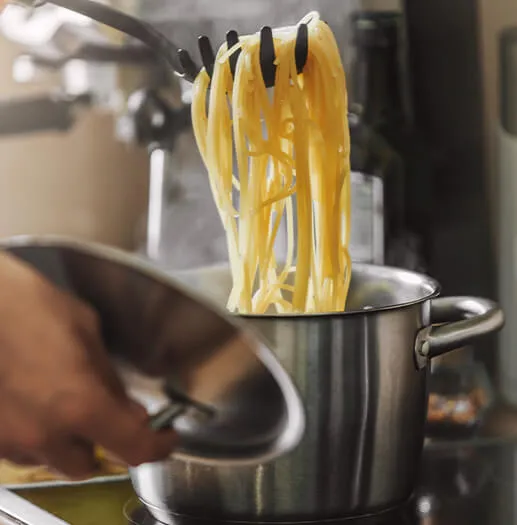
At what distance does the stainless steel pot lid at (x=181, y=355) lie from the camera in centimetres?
51

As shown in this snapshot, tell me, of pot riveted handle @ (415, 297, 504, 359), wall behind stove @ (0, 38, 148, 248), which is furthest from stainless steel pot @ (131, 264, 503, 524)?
wall behind stove @ (0, 38, 148, 248)

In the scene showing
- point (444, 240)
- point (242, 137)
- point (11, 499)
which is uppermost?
point (242, 137)

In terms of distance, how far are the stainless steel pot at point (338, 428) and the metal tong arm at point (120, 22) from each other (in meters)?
0.23

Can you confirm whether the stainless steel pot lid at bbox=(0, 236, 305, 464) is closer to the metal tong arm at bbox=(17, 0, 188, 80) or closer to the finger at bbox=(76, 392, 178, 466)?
the finger at bbox=(76, 392, 178, 466)

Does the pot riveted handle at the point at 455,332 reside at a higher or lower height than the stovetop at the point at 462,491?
higher

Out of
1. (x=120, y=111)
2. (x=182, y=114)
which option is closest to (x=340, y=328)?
(x=182, y=114)

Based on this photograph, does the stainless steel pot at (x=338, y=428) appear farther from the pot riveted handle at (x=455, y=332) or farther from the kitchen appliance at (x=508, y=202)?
the kitchen appliance at (x=508, y=202)

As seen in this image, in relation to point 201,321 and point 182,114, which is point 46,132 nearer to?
point 182,114

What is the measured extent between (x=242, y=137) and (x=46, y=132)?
47 centimetres

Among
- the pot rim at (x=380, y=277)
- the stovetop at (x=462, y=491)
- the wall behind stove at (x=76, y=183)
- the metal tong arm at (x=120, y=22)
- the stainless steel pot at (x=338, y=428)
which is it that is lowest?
the stovetop at (x=462, y=491)

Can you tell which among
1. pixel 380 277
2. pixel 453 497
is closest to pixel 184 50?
pixel 380 277

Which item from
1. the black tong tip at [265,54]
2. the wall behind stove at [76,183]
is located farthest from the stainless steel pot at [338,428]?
the wall behind stove at [76,183]

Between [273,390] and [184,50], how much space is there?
26cm

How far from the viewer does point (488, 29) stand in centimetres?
101
